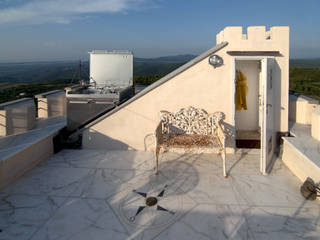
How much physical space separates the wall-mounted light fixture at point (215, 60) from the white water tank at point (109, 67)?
3.48m

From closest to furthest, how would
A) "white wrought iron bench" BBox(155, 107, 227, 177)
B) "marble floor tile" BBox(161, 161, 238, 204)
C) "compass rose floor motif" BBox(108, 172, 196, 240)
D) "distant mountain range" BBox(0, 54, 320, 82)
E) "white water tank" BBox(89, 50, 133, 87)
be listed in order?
"compass rose floor motif" BBox(108, 172, 196, 240) → "marble floor tile" BBox(161, 161, 238, 204) → "white wrought iron bench" BBox(155, 107, 227, 177) → "white water tank" BBox(89, 50, 133, 87) → "distant mountain range" BBox(0, 54, 320, 82)

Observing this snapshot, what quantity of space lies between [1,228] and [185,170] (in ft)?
9.48

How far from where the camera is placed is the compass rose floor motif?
2.89 m

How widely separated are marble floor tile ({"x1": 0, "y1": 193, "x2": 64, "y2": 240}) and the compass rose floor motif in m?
0.85

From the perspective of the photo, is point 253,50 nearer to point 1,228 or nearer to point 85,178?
point 85,178

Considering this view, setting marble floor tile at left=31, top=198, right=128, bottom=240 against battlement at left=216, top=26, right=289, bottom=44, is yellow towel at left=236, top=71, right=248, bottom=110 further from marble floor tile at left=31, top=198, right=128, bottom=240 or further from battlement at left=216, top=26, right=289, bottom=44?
marble floor tile at left=31, top=198, right=128, bottom=240

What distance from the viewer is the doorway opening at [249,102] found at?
643 cm

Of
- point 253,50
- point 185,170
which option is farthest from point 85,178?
point 253,50

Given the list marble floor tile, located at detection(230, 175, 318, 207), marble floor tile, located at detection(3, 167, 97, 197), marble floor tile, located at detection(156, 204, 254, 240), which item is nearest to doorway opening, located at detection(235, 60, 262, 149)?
marble floor tile, located at detection(230, 175, 318, 207)

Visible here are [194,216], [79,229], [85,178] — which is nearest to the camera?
[79,229]

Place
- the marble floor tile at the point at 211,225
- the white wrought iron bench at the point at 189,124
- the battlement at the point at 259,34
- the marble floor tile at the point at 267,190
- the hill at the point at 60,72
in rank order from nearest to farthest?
1. the marble floor tile at the point at 211,225
2. the marble floor tile at the point at 267,190
3. the white wrought iron bench at the point at 189,124
4. the battlement at the point at 259,34
5. the hill at the point at 60,72

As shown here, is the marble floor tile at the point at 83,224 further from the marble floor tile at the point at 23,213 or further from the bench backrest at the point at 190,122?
the bench backrest at the point at 190,122

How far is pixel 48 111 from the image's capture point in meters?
7.37

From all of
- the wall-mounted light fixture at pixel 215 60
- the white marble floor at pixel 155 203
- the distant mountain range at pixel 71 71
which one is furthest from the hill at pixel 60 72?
the white marble floor at pixel 155 203
